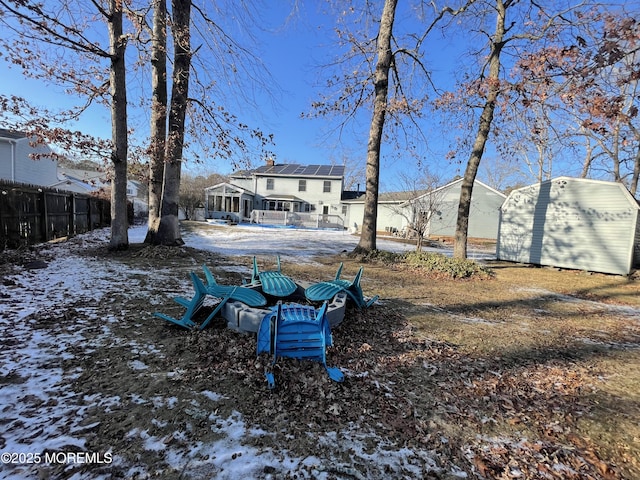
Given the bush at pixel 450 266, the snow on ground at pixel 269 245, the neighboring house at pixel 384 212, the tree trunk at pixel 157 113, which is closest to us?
the tree trunk at pixel 157 113

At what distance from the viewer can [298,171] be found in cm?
3366

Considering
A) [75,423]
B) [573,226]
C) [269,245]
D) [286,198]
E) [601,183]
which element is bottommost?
[75,423]

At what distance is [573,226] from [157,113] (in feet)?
49.1

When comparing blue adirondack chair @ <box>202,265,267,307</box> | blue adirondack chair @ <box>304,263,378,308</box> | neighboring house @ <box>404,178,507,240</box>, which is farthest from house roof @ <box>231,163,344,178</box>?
blue adirondack chair @ <box>202,265,267,307</box>

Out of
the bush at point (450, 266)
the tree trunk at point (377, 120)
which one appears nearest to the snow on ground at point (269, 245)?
the tree trunk at point (377, 120)

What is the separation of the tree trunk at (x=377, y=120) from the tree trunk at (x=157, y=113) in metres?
6.68

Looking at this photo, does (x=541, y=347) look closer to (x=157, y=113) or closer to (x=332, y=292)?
(x=332, y=292)

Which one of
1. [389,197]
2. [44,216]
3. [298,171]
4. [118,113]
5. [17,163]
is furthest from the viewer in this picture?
[298,171]

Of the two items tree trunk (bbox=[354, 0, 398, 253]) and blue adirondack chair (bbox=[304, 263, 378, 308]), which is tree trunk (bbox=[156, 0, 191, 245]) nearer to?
tree trunk (bbox=[354, 0, 398, 253])

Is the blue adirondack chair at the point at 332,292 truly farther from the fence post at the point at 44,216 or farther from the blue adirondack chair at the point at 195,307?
the fence post at the point at 44,216

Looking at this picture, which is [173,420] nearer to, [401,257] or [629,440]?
[629,440]

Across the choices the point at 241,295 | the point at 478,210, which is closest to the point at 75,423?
the point at 241,295

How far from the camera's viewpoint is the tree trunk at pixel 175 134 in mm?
8602

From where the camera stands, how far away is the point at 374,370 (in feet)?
10.5
